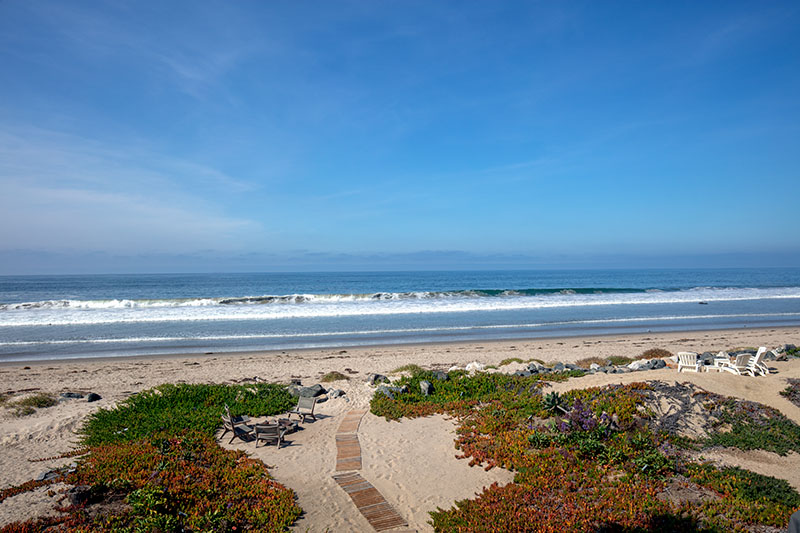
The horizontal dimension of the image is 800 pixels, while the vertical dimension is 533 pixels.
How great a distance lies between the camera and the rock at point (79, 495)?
6.49 meters

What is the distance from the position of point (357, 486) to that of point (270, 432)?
3046mm

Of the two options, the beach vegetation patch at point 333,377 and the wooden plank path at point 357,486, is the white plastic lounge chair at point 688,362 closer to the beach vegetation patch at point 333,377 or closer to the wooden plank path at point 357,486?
the wooden plank path at point 357,486

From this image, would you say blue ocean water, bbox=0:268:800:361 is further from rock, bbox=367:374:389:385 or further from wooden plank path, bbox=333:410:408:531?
wooden plank path, bbox=333:410:408:531

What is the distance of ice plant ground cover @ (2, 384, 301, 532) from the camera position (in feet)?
20.2

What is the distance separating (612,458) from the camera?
8070mm

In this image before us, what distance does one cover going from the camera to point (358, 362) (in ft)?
63.2

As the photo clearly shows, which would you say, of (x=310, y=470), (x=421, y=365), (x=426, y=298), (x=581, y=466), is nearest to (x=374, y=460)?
(x=310, y=470)

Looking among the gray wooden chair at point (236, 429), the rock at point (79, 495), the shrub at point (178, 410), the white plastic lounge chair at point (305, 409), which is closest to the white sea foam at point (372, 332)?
the shrub at point (178, 410)

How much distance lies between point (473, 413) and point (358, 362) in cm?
865

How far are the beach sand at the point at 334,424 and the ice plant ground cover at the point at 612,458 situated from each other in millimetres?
487

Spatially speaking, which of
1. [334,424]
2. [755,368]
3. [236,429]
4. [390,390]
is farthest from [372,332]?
[755,368]

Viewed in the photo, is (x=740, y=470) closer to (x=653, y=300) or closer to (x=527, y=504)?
(x=527, y=504)

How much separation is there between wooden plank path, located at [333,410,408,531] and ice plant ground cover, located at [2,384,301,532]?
1.10 meters

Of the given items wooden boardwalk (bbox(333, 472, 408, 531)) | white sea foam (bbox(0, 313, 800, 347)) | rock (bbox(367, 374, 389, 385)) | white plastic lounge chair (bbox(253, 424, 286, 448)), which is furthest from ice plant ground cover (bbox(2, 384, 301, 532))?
white sea foam (bbox(0, 313, 800, 347))
